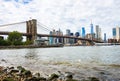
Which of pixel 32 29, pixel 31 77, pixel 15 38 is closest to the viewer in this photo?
pixel 31 77

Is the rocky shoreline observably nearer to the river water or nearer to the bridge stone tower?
the river water

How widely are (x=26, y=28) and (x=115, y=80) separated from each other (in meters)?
119

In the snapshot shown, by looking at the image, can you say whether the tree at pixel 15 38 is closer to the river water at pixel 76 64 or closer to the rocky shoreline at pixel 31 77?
the river water at pixel 76 64

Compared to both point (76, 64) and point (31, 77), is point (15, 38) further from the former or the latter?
point (31, 77)

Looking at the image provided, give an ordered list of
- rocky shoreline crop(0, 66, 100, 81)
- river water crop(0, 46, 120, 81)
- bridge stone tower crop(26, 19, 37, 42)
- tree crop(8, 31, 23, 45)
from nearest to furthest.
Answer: rocky shoreline crop(0, 66, 100, 81)
river water crop(0, 46, 120, 81)
tree crop(8, 31, 23, 45)
bridge stone tower crop(26, 19, 37, 42)

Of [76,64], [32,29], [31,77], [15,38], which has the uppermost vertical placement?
[32,29]

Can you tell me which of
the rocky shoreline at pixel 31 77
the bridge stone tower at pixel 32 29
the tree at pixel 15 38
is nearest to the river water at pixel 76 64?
the rocky shoreline at pixel 31 77

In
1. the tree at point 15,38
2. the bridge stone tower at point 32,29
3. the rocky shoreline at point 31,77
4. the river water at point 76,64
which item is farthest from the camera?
the bridge stone tower at point 32,29

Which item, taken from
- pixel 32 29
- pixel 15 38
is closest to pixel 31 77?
pixel 15 38

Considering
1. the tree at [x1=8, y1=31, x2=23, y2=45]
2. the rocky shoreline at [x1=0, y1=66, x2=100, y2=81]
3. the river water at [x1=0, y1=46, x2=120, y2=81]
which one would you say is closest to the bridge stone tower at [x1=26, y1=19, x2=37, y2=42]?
the tree at [x1=8, y1=31, x2=23, y2=45]

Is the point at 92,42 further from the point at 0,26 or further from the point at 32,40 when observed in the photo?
the point at 0,26

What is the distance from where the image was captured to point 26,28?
5027 inches

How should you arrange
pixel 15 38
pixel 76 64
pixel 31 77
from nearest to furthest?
pixel 31 77, pixel 76 64, pixel 15 38

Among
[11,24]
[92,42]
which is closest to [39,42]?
[11,24]
